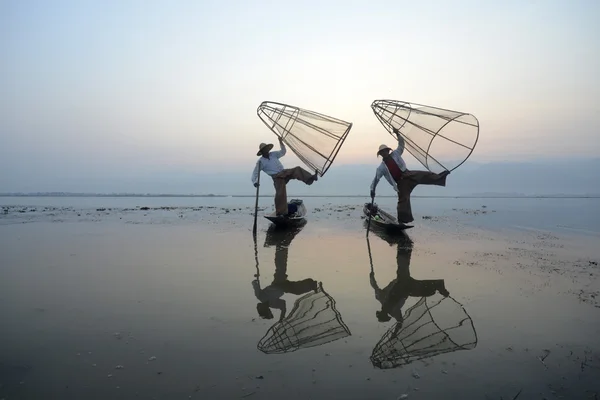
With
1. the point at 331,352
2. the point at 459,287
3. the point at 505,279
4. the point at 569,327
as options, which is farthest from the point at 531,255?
the point at 331,352

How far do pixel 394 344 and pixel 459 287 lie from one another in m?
2.90

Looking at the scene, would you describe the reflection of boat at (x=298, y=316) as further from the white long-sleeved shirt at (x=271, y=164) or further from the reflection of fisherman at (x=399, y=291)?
the white long-sleeved shirt at (x=271, y=164)

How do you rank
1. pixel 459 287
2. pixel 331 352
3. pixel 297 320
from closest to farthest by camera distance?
pixel 331 352
pixel 297 320
pixel 459 287

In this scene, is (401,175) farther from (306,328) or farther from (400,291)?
(306,328)

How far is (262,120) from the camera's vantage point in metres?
13.5

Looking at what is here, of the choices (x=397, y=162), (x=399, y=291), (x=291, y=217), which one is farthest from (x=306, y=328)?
(x=291, y=217)

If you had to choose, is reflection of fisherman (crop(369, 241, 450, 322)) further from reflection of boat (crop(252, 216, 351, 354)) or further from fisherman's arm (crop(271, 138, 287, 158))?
fisherman's arm (crop(271, 138, 287, 158))

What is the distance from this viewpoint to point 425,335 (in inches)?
182

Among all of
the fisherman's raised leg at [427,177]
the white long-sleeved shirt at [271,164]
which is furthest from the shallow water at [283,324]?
the white long-sleeved shirt at [271,164]

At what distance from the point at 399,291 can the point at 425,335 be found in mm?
1886

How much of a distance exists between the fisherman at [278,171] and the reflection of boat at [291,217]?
0.46 meters

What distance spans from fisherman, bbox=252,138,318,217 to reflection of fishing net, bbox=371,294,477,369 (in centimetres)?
902

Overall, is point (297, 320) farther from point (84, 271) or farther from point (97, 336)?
point (84, 271)

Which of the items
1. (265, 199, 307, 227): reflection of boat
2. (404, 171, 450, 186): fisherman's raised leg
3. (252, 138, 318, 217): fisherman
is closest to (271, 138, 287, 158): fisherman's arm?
(252, 138, 318, 217): fisherman
